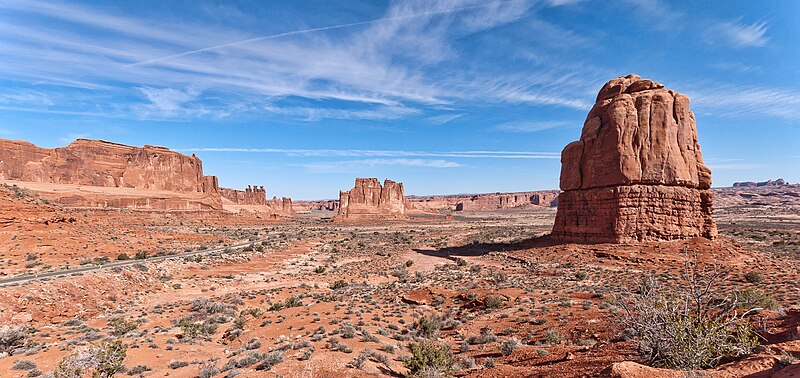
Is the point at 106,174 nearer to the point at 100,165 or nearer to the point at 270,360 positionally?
the point at 100,165

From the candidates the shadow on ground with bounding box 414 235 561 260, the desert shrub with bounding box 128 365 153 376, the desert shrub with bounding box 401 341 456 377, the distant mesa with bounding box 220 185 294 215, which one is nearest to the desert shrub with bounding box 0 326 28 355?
the desert shrub with bounding box 128 365 153 376

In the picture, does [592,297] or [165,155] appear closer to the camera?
[592,297]

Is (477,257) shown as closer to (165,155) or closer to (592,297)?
(592,297)

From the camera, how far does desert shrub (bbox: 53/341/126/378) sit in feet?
23.6

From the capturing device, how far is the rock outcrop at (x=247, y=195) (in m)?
128

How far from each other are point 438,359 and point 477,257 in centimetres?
2400

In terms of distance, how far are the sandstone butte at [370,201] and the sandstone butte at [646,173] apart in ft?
238

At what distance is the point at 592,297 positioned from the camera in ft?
49.7

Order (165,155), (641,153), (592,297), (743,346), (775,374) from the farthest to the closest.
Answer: (165,155) < (641,153) < (592,297) < (743,346) < (775,374)

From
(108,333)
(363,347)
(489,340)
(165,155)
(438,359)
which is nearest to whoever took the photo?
(438,359)

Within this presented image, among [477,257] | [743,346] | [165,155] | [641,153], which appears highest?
[165,155]

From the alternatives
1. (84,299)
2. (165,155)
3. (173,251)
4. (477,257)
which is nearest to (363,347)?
(84,299)

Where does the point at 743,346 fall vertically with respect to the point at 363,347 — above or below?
above

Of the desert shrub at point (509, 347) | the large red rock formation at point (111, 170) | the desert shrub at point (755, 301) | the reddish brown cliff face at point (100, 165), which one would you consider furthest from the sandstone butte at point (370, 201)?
the desert shrub at point (755, 301)
